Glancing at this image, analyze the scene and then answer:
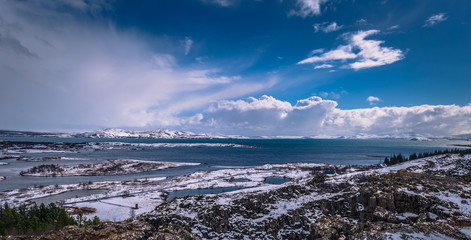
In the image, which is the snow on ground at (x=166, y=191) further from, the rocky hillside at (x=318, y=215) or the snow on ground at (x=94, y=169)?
the snow on ground at (x=94, y=169)

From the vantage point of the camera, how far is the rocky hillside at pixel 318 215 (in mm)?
14375

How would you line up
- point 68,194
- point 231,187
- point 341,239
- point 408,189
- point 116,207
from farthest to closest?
point 231,187
point 68,194
point 116,207
point 408,189
point 341,239

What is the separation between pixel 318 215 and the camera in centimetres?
2442

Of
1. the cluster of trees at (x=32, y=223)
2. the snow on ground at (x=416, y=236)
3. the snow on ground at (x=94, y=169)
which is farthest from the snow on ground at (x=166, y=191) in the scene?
the snow on ground at (x=94, y=169)

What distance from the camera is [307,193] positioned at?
31.2 m

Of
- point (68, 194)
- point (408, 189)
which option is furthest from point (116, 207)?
point (408, 189)

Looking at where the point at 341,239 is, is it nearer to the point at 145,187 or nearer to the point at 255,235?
the point at 255,235

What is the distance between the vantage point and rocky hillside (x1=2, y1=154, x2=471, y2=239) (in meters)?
14.4

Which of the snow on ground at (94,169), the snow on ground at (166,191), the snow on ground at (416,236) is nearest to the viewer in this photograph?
the snow on ground at (416,236)

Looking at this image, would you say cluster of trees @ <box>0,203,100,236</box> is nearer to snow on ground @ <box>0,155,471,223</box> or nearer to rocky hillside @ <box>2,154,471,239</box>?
snow on ground @ <box>0,155,471,223</box>

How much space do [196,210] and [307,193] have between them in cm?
1536

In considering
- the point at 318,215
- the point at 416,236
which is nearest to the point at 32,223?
the point at 318,215

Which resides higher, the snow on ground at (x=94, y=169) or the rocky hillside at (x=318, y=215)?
the rocky hillside at (x=318, y=215)

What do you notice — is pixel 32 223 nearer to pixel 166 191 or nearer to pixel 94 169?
pixel 166 191
